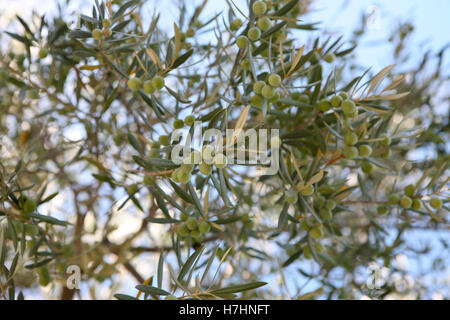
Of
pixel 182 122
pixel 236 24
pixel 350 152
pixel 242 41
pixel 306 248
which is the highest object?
pixel 236 24

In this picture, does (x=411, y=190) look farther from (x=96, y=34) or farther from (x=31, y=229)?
(x=31, y=229)

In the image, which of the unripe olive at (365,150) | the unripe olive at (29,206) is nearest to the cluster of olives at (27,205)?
the unripe olive at (29,206)

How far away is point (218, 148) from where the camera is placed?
35.4 inches

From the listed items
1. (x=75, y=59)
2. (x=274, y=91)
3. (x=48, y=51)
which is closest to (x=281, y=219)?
(x=274, y=91)

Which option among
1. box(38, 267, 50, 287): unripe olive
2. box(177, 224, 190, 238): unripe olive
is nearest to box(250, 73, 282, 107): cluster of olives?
box(177, 224, 190, 238): unripe olive

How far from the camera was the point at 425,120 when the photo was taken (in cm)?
224

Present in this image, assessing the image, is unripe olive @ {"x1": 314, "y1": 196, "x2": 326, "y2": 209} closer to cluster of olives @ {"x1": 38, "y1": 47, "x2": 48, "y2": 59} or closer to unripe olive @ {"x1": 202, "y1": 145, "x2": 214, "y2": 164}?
unripe olive @ {"x1": 202, "y1": 145, "x2": 214, "y2": 164}

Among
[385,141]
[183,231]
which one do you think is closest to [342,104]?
[385,141]

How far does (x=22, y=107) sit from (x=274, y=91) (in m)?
1.49

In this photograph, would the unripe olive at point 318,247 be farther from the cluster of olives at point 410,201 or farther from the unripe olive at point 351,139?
the unripe olive at point 351,139

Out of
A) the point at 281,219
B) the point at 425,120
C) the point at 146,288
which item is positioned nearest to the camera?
the point at 146,288

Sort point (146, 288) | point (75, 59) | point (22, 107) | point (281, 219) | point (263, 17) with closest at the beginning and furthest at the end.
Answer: point (146, 288), point (263, 17), point (281, 219), point (75, 59), point (22, 107)

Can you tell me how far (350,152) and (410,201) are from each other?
1.19 ft

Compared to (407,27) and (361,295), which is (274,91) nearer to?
(361,295)
